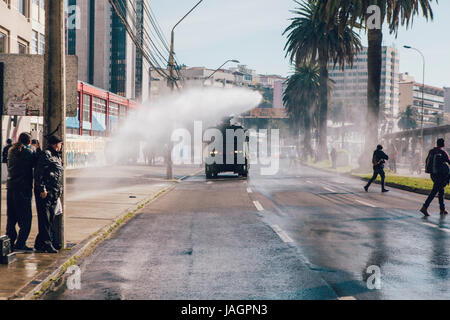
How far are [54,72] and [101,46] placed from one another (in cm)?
10354

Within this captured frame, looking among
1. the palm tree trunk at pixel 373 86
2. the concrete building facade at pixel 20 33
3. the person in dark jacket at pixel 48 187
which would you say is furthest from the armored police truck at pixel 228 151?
the person in dark jacket at pixel 48 187

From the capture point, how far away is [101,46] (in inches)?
4230

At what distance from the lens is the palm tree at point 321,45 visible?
1815 inches

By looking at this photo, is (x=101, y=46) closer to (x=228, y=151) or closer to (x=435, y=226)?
(x=228, y=151)

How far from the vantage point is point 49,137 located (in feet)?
28.1

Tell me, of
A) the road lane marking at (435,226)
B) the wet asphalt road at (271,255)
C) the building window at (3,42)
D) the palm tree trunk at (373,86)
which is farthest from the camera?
the palm tree trunk at (373,86)

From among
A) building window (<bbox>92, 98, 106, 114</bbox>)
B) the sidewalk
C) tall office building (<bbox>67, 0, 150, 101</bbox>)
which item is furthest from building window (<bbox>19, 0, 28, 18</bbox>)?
tall office building (<bbox>67, 0, 150, 101</bbox>)

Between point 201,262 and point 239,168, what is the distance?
22.3 m

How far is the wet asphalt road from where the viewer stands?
6355mm

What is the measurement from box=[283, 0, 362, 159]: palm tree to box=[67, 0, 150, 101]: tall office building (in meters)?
54.9

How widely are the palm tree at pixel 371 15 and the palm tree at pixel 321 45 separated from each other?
447 inches

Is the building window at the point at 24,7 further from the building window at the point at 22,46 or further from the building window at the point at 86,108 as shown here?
the building window at the point at 86,108
